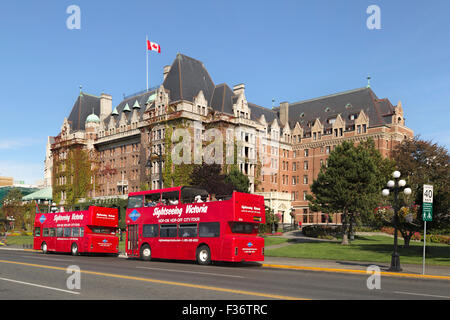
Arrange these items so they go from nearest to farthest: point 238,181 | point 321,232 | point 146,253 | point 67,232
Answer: point 146,253
point 67,232
point 321,232
point 238,181

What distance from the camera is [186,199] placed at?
27391mm

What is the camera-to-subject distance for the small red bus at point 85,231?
1329 inches

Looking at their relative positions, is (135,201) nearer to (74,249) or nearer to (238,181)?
(74,249)

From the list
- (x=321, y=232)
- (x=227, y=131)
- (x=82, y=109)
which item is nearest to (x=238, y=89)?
(x=227, y=131)

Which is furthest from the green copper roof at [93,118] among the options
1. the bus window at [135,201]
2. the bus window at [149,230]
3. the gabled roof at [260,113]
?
the bus window at [149,230]

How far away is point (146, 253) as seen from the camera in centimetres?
2934

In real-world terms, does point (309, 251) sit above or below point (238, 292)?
below

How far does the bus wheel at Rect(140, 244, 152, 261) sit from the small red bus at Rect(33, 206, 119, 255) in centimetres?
571

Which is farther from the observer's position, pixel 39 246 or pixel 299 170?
pixel 299 170

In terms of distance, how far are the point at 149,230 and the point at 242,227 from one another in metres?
7.13

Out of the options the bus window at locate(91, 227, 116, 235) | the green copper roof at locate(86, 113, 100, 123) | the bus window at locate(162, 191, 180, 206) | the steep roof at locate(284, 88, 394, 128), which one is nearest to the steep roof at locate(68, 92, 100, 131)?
the green copper roof at locate(86, 113, 100, 123)
